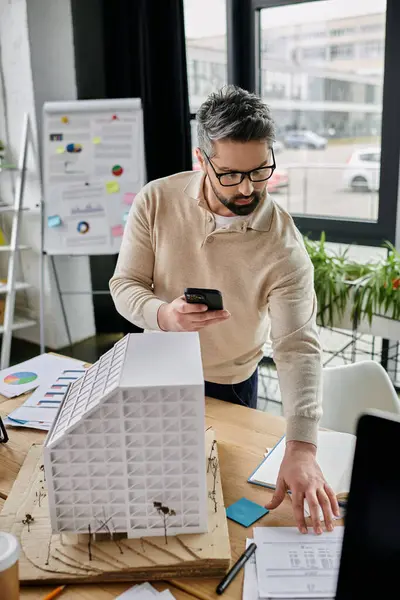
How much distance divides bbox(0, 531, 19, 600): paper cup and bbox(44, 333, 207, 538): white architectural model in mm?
147

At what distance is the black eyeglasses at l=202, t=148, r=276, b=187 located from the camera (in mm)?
1407

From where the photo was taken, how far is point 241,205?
1496mm

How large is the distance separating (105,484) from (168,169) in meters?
3.02

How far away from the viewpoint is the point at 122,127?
11.4 feet

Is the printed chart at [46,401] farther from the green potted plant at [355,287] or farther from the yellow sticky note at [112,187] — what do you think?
the yellow sticky note at [112,187]

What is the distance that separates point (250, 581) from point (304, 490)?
0.67 ft

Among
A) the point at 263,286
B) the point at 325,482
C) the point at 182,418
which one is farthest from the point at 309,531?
the point at 263,286

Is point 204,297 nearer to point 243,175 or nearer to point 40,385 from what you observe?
point 243,175

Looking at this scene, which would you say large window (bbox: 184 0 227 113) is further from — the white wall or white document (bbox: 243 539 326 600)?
white document (bbox: 243 539 326 600)

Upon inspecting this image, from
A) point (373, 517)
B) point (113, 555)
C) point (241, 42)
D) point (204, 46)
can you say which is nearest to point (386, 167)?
point (241, 42)

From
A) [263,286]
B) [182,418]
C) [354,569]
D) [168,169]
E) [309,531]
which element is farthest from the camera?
[168,169]

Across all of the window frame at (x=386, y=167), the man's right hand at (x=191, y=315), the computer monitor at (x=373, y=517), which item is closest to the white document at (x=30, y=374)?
the man's right hand at (x=191, y=315)

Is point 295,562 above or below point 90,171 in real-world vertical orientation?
below

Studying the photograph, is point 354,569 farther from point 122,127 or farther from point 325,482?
point 122,127
